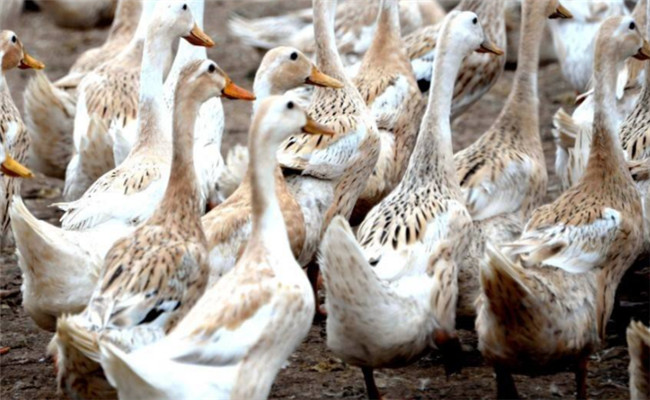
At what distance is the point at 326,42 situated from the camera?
7.66 metres

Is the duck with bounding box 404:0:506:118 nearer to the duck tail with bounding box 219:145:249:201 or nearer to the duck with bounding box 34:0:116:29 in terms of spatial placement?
the duck tail with bounding box 219:145:249:201

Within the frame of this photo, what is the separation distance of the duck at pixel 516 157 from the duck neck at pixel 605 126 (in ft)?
2.07

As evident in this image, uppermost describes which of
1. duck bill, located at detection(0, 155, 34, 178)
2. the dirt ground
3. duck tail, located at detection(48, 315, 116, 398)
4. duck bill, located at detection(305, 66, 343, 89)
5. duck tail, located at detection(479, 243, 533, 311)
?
duck bill, located at detection(305, 66, 343, 89)

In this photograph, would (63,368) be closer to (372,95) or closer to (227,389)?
(227,389)

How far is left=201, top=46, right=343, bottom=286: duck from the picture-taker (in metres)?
6.38

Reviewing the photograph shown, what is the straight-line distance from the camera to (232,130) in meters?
10.9

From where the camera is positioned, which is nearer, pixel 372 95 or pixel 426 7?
Answer: pixel 372 95

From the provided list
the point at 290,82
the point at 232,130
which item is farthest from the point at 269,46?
the point at 290,82

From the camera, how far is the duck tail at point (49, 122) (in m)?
8.83

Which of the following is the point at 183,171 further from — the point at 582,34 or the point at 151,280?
the point at 582,34

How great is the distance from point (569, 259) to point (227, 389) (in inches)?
68.4

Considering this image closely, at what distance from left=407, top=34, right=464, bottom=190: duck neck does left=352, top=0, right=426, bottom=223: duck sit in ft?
3.73

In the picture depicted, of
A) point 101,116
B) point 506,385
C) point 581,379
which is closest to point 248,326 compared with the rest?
point 506,385

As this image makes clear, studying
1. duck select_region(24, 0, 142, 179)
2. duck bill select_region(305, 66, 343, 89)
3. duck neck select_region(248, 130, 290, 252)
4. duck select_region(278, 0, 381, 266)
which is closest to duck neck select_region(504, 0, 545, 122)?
duck select_region(278, 0, 381, 266)
